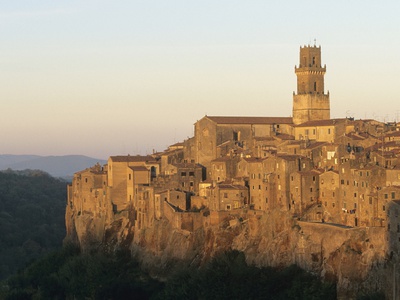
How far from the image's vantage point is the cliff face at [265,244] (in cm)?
4966

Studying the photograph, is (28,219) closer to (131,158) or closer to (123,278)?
(131,158)

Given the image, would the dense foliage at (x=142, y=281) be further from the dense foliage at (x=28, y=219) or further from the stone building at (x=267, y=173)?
the dense foliage at (x=28, y=219)

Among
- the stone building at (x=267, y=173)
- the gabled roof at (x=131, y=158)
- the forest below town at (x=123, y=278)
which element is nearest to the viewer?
the forest below town at (x=123, y=278)

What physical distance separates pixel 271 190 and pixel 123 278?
1443 cm

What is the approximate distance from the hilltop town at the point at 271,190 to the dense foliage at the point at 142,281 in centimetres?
123

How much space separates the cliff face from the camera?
163 ft

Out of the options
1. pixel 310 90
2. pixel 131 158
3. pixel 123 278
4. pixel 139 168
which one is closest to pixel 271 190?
pixel 123 278

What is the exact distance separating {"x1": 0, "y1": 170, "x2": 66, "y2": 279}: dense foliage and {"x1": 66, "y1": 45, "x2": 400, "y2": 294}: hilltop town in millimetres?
20726

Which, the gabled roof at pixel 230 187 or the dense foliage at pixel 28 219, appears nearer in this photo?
the gabled roof at pixel 230 187

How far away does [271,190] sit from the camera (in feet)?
199

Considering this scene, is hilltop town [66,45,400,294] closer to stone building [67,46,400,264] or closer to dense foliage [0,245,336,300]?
stone building [67,46,400,264]

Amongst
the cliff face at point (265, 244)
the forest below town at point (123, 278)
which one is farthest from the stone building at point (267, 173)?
the forest below town at point (123, 278)

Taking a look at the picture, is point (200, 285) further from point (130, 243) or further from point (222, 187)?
point (130, 243)

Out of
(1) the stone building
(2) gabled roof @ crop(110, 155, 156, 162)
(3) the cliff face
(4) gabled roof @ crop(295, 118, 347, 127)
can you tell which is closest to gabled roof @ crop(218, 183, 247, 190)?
(1) the stone building
